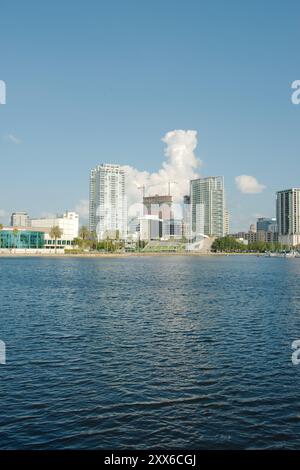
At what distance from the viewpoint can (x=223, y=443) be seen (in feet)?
45.8

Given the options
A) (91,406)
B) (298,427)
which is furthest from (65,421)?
(298,427)

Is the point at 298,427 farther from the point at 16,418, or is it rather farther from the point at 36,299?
the point at 36,299

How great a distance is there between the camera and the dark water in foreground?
14.6 m

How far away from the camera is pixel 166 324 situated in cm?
3397

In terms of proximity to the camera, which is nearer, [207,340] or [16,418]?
[16,418]

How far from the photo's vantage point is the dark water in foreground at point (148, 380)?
1460 cm

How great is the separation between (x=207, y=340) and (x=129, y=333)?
5406 millimetres

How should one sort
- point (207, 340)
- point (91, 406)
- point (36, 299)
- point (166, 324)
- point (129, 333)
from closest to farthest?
point (91, 406) < point (207, 340) < point (129, 333) < point (166, 324) < point (36, 299)

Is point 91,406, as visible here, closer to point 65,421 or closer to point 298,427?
point 65,421

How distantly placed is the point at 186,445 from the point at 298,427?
426 centimetres

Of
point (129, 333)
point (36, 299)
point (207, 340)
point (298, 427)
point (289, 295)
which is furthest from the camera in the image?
point (289, 295)

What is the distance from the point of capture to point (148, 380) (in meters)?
20.0
